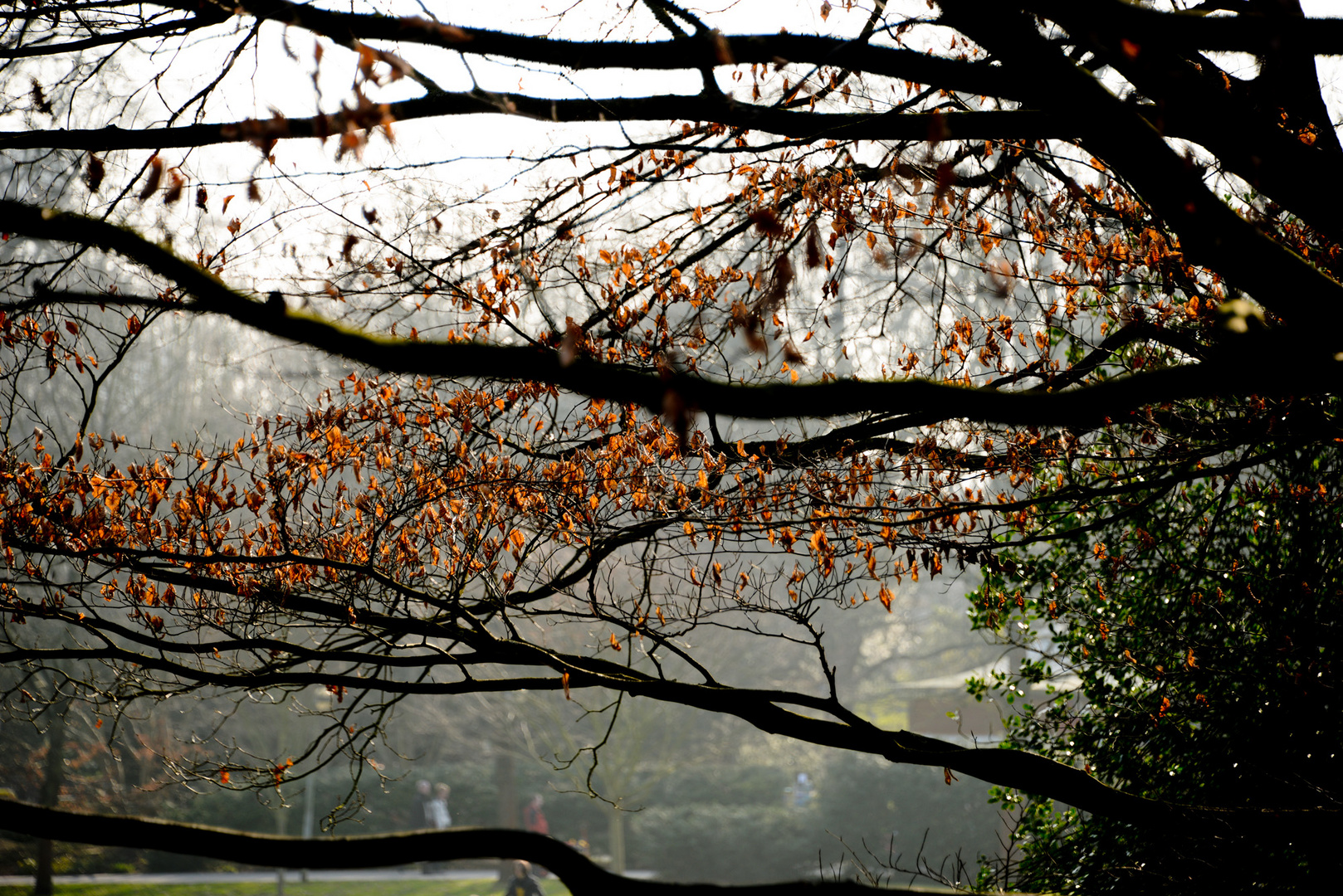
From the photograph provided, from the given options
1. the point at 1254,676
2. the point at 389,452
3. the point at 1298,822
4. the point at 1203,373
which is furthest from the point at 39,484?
the point at 1254,676

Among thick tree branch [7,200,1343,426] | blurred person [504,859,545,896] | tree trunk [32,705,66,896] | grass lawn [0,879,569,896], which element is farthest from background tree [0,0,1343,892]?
tree trunk [32,705,66,896]

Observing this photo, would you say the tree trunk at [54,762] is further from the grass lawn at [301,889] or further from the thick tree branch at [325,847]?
the thick tree branch at [325,847]

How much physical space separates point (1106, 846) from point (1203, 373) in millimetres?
5989

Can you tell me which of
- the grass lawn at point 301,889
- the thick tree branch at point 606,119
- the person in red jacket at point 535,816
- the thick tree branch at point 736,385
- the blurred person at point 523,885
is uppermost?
the thick tree branch at point 606,119

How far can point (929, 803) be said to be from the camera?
2112 centimetres

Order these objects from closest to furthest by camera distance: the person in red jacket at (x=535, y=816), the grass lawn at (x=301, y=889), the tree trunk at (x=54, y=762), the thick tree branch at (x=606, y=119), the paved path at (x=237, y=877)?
the thick tree branch at (x=606, y=119)
the grass lawn at (x=301, y=889)
the tree trunk at (x=54, y=762)
the paved path at (x=237, y=877)
the person in red jacket at (x=535, y=816)

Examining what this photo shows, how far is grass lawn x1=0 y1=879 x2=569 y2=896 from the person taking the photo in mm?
17953

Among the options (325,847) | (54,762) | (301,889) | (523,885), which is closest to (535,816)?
(301,889)

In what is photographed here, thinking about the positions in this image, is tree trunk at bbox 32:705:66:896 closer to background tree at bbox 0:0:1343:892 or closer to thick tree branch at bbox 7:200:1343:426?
background tree at bbox 0:0:1343:892

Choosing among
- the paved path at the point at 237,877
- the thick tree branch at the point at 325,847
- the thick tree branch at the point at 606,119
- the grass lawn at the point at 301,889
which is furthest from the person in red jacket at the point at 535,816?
the thick tree branch at the point at 325,847

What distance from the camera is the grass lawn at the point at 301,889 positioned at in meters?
18.0

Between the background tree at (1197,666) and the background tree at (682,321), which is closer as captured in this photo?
the background tree at (682,321)

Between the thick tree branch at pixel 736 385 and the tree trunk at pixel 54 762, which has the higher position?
the thick tree branch at pixel 736 385

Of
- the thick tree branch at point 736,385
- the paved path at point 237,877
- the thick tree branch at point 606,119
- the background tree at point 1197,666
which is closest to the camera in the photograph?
the thick tree branch at point 736,385
